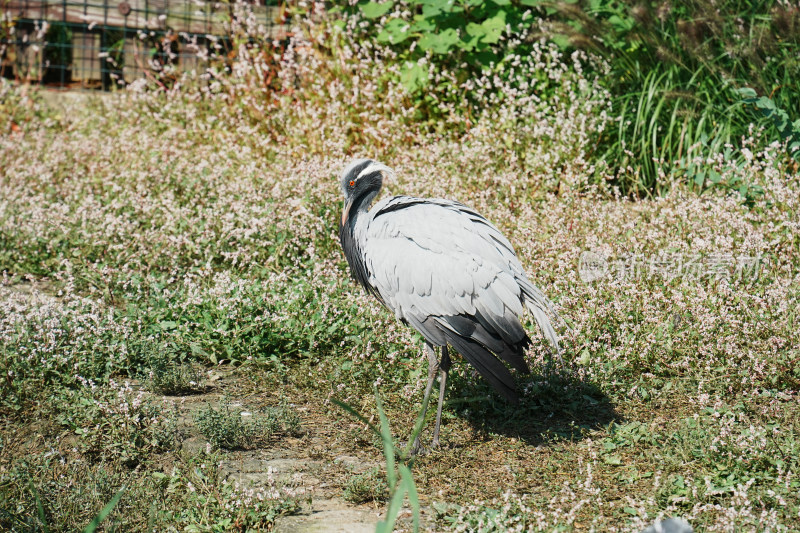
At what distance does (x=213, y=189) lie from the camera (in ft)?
24.1

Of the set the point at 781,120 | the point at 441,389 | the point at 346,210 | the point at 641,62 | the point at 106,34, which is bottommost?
the point at 441,389

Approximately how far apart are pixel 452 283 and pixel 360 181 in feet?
3.39

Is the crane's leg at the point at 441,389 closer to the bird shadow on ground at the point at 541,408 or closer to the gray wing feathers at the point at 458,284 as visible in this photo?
the bird shadow on ground at the point at 541,408

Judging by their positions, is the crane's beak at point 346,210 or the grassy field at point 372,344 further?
the crane's beak at point 346,210

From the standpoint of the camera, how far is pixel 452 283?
4.15m

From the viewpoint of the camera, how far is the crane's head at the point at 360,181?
4.81 meters

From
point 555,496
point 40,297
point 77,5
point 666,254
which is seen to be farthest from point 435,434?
point 77,5

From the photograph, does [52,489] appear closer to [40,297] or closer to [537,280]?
[40,297]

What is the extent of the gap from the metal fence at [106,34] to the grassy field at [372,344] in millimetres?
3111

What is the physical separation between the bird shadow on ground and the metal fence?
7164 millimetres

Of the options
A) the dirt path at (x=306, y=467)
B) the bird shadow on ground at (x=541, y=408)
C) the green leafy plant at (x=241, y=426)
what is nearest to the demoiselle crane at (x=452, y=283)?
the bird shadow on ground at (x=541, y=408)

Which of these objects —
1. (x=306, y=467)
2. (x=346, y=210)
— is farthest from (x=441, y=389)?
(x=346, y=210)

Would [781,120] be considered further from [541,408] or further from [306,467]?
[306,467]

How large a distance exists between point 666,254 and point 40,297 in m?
4.28
